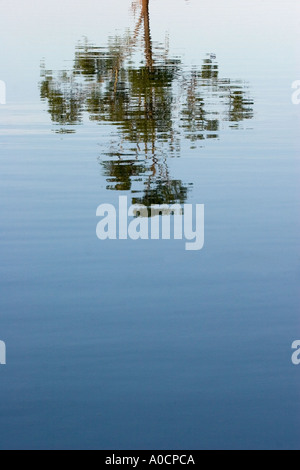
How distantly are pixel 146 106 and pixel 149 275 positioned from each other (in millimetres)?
11736

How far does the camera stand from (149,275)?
10805 millimetres

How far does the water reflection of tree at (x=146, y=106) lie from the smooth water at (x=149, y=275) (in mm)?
69

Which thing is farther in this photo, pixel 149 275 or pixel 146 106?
pixel 146 106

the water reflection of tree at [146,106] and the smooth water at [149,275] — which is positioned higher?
the water reflection of tree at [146,106]

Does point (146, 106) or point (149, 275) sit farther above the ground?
point (146, 106)

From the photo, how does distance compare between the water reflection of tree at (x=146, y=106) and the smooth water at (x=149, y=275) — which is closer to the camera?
the smooth water at (x=149, y=275)

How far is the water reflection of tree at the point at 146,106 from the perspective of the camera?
15.4m

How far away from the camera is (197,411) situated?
792 centimetres

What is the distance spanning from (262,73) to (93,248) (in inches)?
669

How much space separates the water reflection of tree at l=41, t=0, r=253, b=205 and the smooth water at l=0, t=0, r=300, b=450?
7 centimetres

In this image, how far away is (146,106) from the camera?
72.1 feet

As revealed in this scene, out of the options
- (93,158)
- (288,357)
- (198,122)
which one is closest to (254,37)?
(198,122)

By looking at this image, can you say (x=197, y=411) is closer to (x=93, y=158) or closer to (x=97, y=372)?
(x=97, y=372)
